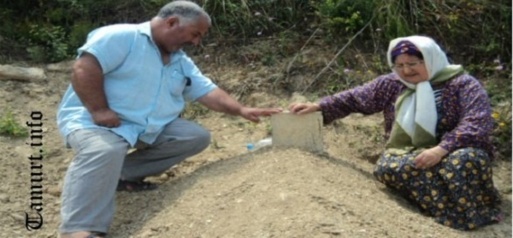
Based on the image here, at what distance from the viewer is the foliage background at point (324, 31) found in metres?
6.17

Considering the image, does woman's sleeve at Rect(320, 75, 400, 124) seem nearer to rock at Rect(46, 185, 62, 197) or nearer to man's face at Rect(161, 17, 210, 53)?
man's face at Rect(161, 17, 210, 53)

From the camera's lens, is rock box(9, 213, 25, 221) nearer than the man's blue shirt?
No

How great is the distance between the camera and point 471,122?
4.30m

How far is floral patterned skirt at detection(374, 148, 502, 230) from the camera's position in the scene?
14.0 ft

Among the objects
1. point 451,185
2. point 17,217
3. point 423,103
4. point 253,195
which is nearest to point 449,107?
point 423,103

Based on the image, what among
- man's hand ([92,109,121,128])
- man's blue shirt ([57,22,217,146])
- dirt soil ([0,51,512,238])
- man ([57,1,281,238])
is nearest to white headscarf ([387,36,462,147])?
dirt soil ([0,51,512,238])

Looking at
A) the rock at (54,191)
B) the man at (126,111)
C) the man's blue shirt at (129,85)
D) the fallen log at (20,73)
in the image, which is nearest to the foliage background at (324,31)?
the fallen log at (20,73)

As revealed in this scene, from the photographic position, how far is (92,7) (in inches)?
280

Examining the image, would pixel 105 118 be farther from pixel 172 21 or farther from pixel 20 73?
pixel 20 73

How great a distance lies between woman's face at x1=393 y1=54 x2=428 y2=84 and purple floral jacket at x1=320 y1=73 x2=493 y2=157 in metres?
0.11

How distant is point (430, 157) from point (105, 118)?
1634mm

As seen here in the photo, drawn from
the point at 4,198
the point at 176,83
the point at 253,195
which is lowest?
the point at 4,198

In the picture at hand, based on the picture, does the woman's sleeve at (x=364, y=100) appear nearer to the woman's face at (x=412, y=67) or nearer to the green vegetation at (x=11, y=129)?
the woman's face at (x=412, y=67)

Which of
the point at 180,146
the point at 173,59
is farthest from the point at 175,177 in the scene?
the point at 173,59
